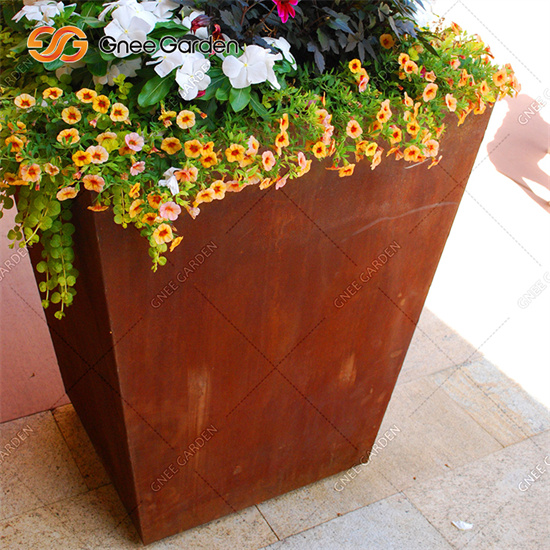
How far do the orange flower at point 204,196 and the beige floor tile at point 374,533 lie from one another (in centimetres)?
124

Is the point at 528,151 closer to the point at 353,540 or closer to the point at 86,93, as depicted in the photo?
the point at 353,540

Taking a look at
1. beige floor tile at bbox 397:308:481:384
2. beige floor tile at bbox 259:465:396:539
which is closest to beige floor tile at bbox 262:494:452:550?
beige floor tile at bbox 259:465:396:539

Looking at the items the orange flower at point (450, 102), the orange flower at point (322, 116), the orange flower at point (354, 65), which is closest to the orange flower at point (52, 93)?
the orange flower at point (322, 116)

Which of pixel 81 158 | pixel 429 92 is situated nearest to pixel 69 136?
pixel 81 158

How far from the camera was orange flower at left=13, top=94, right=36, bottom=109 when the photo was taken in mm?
1061

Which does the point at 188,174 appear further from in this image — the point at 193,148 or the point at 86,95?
the point at 86,95

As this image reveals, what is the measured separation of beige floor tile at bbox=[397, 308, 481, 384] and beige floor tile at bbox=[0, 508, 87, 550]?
4.85ft

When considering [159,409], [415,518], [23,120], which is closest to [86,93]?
[23,120]

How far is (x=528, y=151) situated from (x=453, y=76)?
3.75 metres

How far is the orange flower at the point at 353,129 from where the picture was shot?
125 cm

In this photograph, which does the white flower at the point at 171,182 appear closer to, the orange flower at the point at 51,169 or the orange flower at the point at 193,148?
the orange flower at the point at 193,148

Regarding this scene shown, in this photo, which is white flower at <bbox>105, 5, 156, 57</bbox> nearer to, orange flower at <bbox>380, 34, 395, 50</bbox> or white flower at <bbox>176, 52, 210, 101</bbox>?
white flower at <bbox>176, 52, 210, 101</bbox>

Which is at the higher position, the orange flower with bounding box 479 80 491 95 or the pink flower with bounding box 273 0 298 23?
the pink flower with bounding box 273 0 298 23

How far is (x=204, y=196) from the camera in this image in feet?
3.70
